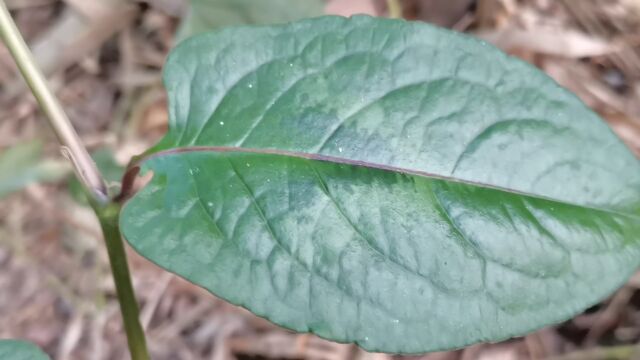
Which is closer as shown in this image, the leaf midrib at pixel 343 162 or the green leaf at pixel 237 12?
the leaf midrib at pixel 343 162

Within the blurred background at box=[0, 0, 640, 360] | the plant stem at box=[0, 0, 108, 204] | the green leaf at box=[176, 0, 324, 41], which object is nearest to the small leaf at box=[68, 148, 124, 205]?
the blurred background at box=[0, 0, 640, 360]

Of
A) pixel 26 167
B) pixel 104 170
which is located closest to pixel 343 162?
pixel 104 170

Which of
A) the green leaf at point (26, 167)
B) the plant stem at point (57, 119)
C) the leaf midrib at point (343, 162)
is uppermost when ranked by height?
the leaf midrib at point (343, 162)

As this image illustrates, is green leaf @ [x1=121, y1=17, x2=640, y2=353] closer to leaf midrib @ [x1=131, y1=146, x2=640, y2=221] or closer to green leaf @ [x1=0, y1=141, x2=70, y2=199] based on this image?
leaf midrib @ [x1=131, y1=146, x2=640, y2=221]

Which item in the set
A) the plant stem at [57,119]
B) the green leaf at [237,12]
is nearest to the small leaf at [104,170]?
the green leaf at [237,12]

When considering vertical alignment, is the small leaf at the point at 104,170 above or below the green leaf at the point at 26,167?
above

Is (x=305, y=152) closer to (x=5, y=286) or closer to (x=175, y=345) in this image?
(x=175, y=345)

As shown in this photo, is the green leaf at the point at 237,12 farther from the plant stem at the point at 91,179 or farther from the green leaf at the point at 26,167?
the plant stem at the point at 91,179
